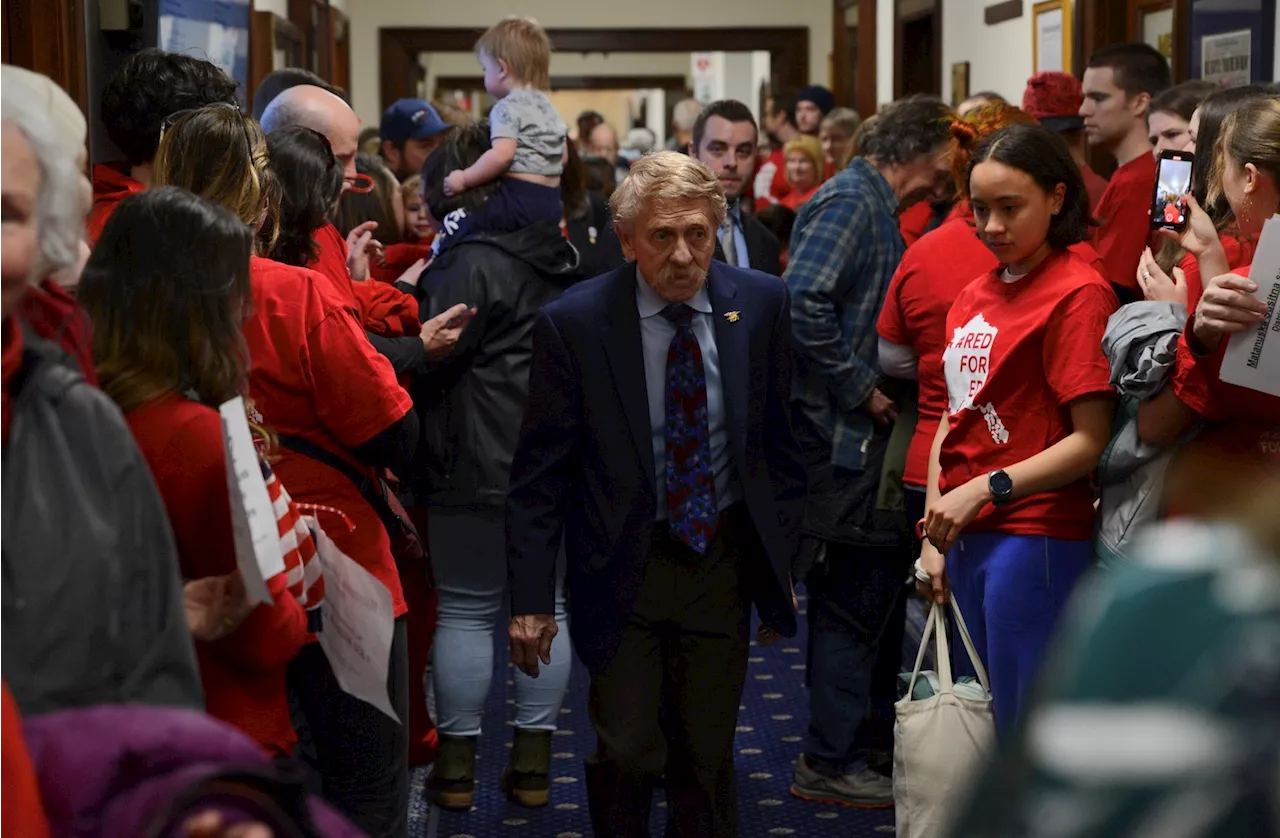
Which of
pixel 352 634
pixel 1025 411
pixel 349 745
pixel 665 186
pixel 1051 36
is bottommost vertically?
pixel 349 745

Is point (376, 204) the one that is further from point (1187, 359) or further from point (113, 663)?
point (113, 663)

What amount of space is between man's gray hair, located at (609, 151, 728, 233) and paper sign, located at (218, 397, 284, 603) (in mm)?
1378

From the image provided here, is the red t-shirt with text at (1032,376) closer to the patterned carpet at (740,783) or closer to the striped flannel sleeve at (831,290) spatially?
the striped flannel sleeve at (831,290)

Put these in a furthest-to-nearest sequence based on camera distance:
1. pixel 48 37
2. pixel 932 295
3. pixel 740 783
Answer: pixel 740 783 < pixel 48 37 < pixel 932 295

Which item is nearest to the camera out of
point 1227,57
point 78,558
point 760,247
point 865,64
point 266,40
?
point 78,558

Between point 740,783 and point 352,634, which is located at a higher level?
point 352,634

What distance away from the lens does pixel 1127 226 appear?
14.8ft

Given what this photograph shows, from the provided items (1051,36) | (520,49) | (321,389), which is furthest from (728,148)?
(1051,36)

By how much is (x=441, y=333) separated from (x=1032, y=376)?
1328 millimetres

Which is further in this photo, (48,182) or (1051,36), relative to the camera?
(1051,36)

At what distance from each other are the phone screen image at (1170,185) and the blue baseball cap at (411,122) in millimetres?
3404

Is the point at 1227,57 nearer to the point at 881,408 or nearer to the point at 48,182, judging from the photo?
the point at 881,408

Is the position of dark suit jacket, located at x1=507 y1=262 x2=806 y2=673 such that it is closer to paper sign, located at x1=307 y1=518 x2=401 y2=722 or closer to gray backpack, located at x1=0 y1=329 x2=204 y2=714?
paper sign, located at x1=307 y1=518 x2=401 y2=722

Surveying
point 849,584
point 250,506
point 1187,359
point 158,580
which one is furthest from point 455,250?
point 158,580
